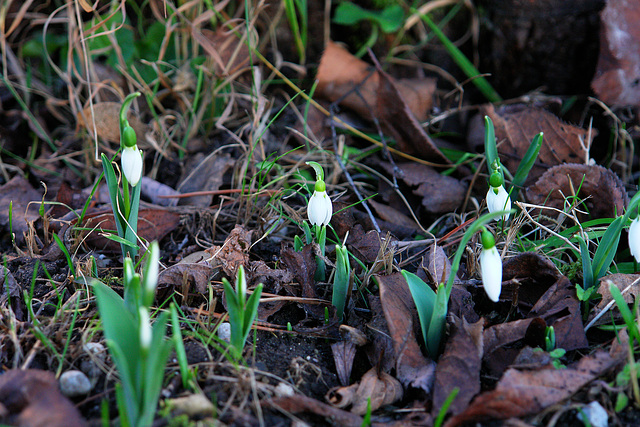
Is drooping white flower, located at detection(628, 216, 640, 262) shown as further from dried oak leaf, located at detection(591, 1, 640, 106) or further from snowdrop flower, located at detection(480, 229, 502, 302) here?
dried oak leaf, located at detection(591, 1, 640, 106)

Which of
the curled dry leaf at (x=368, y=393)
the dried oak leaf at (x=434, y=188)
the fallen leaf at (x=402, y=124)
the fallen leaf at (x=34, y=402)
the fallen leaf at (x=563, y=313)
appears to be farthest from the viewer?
the fallen leaf at (x=402, y=124)


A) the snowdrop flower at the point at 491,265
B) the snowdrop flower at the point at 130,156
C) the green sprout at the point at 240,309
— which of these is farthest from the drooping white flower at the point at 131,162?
the snowdrop flower at the point at 491,265

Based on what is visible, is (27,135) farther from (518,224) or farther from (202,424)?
(518,224)

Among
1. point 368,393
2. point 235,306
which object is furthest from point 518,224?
point 235,306

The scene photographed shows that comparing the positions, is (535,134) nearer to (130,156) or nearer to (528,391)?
(528,391)

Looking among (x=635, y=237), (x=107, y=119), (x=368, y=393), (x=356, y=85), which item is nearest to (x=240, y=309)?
(x=368, y=393)

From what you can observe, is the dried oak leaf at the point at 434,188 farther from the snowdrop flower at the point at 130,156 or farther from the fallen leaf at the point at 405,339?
the snowdrop flower at the point at 130,156
